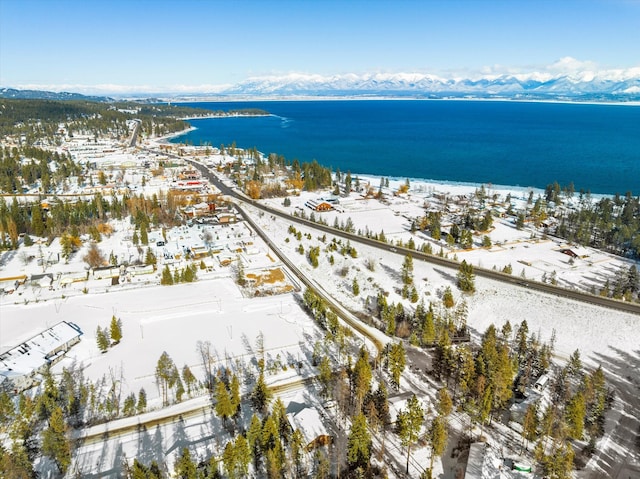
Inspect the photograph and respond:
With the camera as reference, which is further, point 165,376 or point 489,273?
point 489,273

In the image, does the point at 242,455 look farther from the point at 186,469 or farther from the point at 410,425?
the point at 410,425

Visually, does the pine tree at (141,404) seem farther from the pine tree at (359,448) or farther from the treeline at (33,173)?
the treeline at (33,173)

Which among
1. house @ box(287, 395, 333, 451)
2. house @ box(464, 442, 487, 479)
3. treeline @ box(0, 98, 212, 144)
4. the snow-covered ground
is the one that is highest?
treeline @ box(0, 98, 212, 144)

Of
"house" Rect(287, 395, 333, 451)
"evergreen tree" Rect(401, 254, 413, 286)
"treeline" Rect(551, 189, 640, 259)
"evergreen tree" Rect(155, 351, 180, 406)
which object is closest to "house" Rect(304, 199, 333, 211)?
"evergreen tree" Rect(401, 254, 413, 286)

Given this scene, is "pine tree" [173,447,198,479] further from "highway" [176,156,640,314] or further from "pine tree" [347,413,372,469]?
"highway" [176,156,640,314]

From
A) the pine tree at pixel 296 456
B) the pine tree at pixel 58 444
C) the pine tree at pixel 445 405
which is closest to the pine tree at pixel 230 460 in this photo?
the pine tree at pixel 296 456

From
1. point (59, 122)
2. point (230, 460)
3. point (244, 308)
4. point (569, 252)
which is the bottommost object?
point (244, 308)

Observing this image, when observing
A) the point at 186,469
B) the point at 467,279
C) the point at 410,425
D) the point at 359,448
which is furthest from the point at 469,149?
the point at 186,469

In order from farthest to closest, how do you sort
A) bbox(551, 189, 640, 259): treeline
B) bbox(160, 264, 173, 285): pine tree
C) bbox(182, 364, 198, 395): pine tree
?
bbox(551, 189, 640, 259): treeline
bbox(160, 264, 173, 285): pine tree
bbox(182, 364, 198, 395): pine tree
